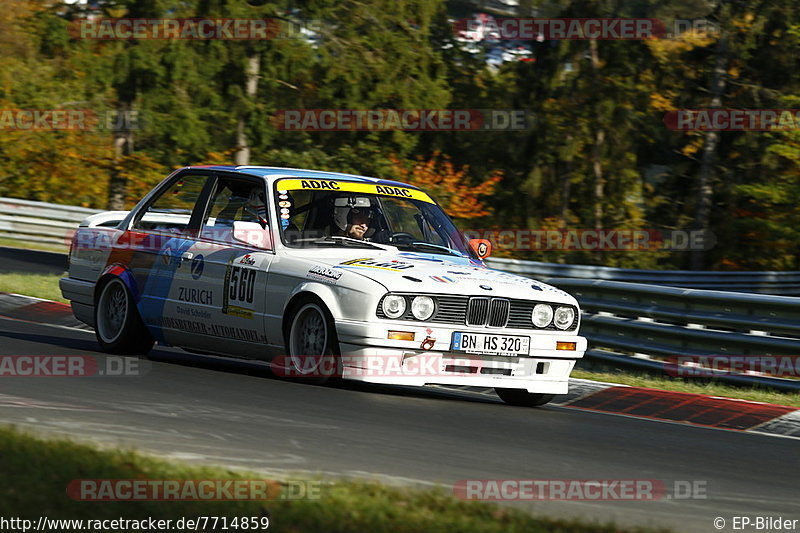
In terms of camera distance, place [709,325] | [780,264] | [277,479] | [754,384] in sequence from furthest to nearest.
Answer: [780,264] < [709,325] < [754,384] < [277,479]

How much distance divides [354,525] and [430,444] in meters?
2.28

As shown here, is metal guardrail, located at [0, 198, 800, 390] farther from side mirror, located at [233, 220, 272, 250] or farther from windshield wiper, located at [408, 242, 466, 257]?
side mirror, located at [233, 220, 272, 250]

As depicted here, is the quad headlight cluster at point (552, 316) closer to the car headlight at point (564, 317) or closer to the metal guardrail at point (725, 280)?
the car headlight at point (564, 317)

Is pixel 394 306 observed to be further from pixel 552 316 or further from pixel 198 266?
pixel 198 266

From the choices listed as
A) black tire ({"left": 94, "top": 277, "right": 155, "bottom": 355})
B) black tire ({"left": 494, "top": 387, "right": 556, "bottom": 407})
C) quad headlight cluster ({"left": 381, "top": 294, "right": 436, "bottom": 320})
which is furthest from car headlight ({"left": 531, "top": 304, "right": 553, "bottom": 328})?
black tire ({"left": 94, "top": 277, "right": 155, "bottom": 355})

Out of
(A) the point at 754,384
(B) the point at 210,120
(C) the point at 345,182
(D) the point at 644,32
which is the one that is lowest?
(A) the point at 754,384

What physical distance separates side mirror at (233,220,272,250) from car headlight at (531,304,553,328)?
2.13m

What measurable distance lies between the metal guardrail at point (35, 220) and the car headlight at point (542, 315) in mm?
19517

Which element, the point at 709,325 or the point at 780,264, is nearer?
the point at 709,325

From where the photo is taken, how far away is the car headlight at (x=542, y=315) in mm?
8805

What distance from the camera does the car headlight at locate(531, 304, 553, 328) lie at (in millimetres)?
8805

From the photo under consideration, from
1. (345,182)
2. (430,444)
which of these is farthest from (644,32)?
(430,444)

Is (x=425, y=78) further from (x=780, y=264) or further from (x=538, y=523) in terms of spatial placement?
(x=538, y=523)

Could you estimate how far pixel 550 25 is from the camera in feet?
128
